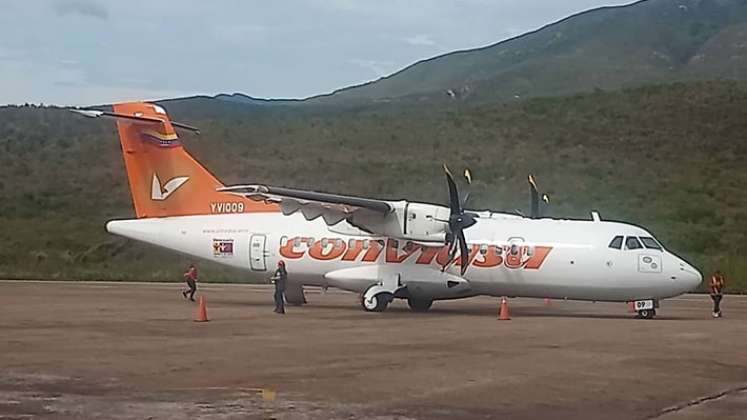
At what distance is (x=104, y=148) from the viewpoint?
7475 cm

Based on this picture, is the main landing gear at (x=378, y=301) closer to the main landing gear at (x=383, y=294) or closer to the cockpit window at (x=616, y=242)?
the main landing gear at (x=383, y=294)

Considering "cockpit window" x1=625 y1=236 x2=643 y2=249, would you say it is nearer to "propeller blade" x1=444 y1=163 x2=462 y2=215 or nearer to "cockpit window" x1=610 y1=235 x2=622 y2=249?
"cockpit window" x1=610 y1=235 x2=622 y2=249

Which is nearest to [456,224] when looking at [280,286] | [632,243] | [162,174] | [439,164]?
[632,243]

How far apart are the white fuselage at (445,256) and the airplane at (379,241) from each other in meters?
0.03

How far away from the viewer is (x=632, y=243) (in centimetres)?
2570

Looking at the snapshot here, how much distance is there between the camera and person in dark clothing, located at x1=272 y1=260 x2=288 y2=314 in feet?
86.2

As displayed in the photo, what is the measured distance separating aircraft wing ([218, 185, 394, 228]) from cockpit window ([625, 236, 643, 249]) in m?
5.63

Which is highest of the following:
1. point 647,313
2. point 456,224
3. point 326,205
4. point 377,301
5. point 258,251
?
point 326,205

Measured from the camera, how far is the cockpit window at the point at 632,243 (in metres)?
25.6

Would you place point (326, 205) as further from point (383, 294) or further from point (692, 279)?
point (692, 279)

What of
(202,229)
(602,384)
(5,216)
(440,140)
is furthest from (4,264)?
(602,384)

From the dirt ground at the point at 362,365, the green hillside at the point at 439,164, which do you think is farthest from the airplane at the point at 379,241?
the green hillside at the point at 439,164

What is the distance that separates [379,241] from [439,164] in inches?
1442

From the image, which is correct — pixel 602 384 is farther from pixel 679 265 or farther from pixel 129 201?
pixel 129 201
